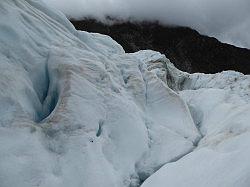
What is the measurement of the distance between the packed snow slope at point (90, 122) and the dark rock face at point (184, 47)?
137m

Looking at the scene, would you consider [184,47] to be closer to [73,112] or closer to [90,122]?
[90,122]

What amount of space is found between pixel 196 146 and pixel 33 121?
3685 millimetres

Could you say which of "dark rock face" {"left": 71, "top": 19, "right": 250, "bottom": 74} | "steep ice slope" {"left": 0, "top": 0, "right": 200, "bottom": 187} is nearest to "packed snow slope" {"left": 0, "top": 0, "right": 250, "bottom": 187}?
"steep ice slope" {"left": 0, "top": 0, "right": 200, "bottom": 187}

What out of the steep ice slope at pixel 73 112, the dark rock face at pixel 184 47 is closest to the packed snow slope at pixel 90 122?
the steep ice slope at pixel 73 112

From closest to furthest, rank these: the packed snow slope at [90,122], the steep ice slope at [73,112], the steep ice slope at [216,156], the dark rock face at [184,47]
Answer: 1. the steep ice slope at [216,156]
2. the packed snow slope at [90,122]
3. the steep ice slope at [73,112]
4. the dark rock face at [184,47]

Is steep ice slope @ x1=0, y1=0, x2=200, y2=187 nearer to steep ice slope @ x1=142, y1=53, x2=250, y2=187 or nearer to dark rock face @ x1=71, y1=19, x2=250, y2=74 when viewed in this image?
steep ice slope @ x1=142, y1=53, x2=250, y2=187

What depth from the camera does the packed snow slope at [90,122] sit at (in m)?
8.27

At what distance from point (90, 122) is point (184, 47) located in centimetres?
16609

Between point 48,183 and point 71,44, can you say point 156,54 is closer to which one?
point 71,44

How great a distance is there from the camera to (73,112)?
9453 mm

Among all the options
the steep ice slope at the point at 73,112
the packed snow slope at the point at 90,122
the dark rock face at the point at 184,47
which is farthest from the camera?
the dark rock face at the point at 184,47

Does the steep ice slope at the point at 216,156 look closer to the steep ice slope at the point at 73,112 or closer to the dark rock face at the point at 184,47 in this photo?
the steep ice slope at the point at 73,112

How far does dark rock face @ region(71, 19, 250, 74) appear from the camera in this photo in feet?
529

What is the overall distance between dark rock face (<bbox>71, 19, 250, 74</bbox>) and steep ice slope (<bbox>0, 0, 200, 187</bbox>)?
137086 millimetres
